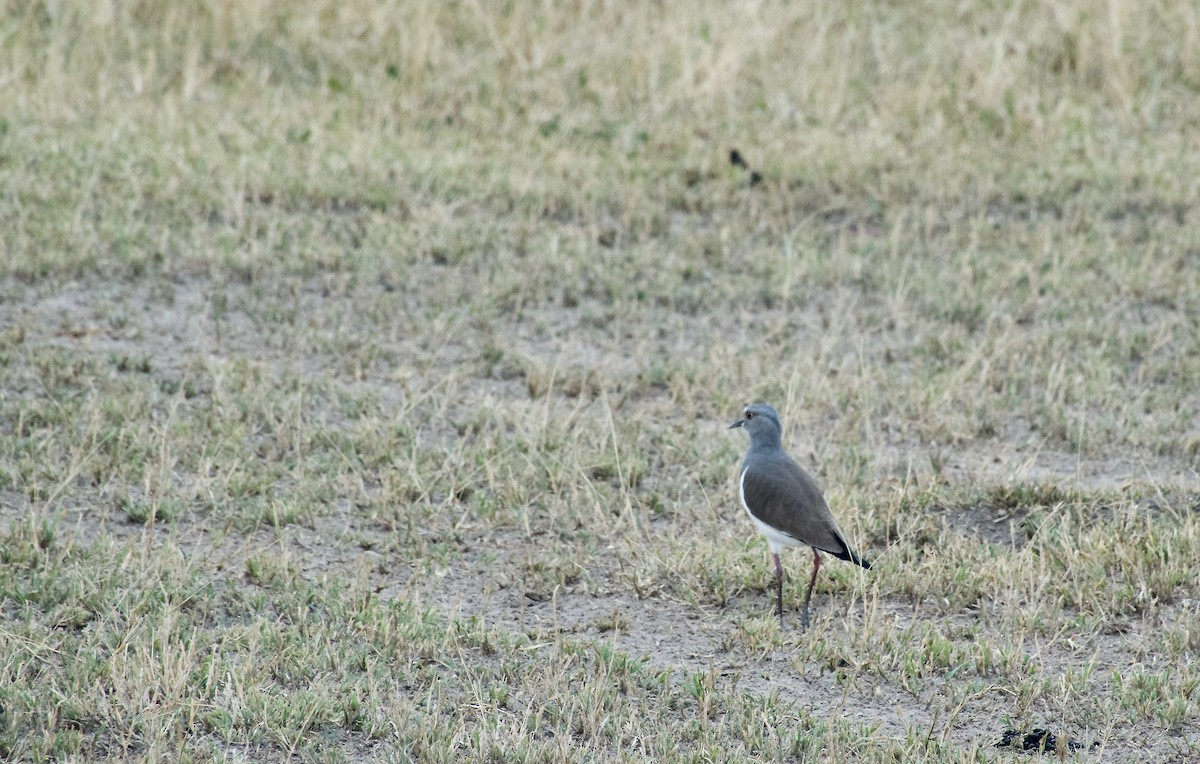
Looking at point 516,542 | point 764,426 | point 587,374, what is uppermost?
point 764,426

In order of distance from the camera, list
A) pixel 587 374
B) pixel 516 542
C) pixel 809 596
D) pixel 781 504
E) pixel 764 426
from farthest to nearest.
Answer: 1. pixel 587 374
2. pixel 516 542
3. pixel 764 426
4. pixel 809 596
5. pixel 781 504

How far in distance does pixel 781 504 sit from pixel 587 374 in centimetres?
251

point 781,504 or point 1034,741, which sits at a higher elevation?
point 781,504

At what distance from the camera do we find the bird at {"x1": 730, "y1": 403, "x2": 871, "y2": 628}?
4812 mm

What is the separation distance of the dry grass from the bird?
32 cm

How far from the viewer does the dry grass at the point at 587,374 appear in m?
4.68

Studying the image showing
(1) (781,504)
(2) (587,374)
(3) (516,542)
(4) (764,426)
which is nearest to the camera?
(1) (781,504)

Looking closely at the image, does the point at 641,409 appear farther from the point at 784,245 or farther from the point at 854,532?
the point at 784,245

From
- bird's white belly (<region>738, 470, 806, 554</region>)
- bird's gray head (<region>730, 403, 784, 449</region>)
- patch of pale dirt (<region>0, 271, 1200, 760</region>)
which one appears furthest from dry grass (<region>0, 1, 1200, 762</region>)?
bird's gray head (<region>730, 403, 784, 449</region>)

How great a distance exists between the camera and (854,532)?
19.1 ft

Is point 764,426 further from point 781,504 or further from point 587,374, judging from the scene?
point 587,374

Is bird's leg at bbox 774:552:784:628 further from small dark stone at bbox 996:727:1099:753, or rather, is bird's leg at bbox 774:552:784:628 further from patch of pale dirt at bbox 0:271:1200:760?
small dark stone at bbox 996:727:1099:753

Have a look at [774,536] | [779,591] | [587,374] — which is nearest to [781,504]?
[774,536]

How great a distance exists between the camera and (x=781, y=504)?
492cm
